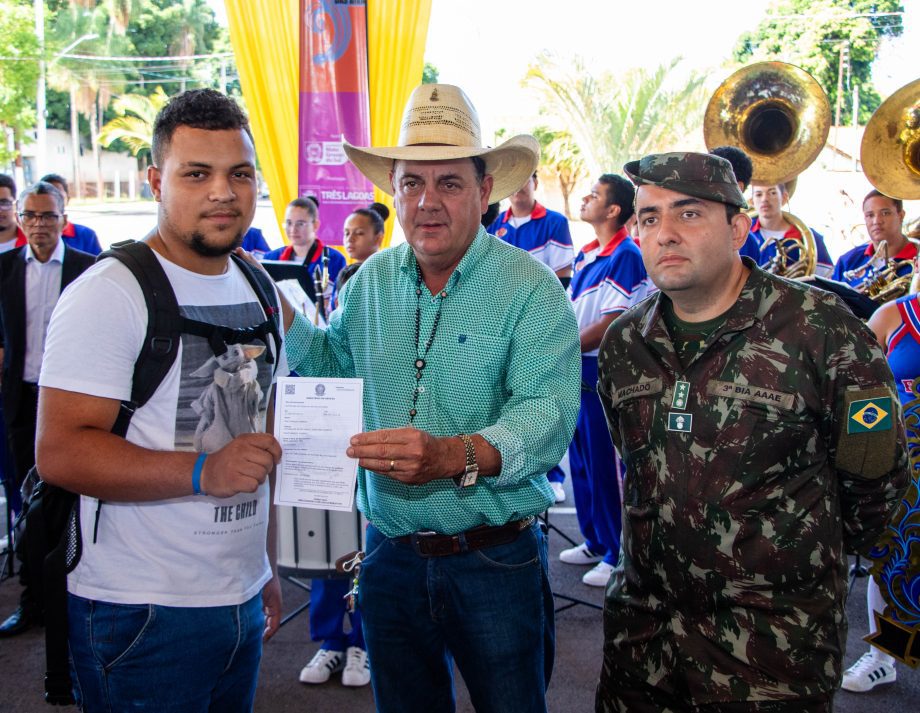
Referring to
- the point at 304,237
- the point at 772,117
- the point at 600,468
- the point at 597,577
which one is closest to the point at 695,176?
the point at 600,468

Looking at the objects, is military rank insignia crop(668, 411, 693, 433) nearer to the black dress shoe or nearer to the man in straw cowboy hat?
the man in straw cowboy hat

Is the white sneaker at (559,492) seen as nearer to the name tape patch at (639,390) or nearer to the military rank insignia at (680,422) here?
the name tape patch at (639,390)

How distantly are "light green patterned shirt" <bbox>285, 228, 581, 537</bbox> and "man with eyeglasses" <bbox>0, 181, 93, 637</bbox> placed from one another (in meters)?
3.23

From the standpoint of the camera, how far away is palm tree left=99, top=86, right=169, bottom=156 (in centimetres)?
3562

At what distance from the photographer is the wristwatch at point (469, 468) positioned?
202cm

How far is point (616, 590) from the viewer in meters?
2.48

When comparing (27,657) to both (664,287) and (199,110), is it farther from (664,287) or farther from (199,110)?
(664,287)

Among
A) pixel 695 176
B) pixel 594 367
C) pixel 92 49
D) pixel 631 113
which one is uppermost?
pixel 92 49

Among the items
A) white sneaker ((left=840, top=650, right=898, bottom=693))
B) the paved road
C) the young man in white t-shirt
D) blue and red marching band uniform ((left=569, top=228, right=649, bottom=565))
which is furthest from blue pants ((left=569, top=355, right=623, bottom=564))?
the paved road

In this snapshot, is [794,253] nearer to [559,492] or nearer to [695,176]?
[559,492]

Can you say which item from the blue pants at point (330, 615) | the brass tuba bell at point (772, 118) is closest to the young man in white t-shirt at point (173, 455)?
the blue pants at point (330, 615)

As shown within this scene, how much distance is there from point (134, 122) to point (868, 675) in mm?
38865

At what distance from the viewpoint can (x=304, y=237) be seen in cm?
709

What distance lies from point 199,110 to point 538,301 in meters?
1.08
